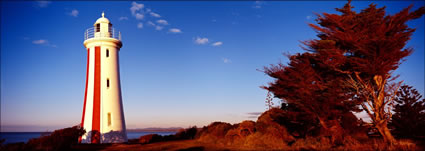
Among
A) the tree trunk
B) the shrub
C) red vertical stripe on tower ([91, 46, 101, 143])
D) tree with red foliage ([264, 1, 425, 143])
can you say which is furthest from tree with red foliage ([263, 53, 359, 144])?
red vertical stripe on tower ([91, 46, 101, 143])

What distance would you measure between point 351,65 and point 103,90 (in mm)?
15706

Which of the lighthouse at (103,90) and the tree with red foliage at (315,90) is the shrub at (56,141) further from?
the tree with red foliage at (315,90)

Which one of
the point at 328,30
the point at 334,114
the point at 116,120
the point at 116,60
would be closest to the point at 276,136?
the point at 334,114

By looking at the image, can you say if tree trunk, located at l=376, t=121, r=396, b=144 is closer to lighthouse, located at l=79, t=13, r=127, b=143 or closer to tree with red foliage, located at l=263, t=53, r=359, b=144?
tree with red foliage, located at l=263, t=53, r=359, b=144

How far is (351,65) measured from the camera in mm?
12883

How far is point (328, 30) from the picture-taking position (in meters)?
13.5

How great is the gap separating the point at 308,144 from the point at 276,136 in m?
1.77

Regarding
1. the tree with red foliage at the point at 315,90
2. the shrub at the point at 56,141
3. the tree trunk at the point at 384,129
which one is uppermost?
the tree with red foliage at the point at 315,90

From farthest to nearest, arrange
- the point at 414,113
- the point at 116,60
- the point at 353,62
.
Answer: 1. the point at 116,60
2. the point at 414,113
3. the point at 353,62

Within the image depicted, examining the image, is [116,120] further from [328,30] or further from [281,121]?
[328,30]

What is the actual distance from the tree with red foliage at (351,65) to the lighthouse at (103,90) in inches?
458

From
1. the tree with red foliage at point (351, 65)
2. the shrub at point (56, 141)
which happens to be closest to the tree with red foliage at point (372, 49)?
the tree with red foliage at point (351, 65)

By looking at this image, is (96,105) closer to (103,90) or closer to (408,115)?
(103,90)

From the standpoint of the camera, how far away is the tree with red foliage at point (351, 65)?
1154 cm
